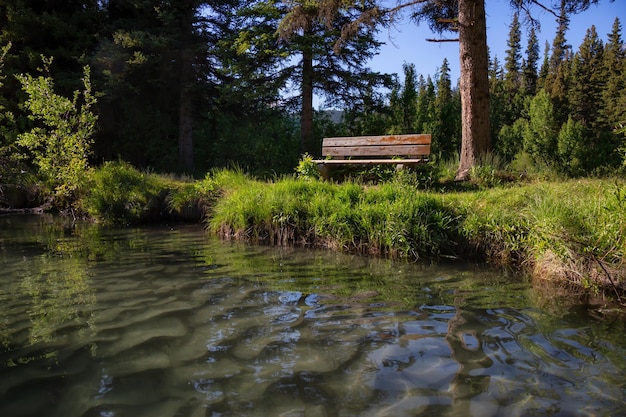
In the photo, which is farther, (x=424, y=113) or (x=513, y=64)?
(x=513, y=64)

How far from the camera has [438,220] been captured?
636 cm

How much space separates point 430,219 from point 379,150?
11.2ft

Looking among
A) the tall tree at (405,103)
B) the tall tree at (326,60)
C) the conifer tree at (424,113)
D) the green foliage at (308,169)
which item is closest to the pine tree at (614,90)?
the conifer tree at (424,113)

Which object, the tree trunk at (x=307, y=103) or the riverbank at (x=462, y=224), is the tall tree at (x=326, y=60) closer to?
the tree trunk at (x=307, y=103)

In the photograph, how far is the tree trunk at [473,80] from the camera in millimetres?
9047

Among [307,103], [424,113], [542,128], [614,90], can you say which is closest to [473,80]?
[307,103]

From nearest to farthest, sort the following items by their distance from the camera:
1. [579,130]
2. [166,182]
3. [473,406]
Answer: [473,406] < [166,182] < [579,130]

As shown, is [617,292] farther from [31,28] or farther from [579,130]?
[579,130]

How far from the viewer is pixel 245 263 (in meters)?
5.91

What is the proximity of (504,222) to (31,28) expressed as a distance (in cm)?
1639

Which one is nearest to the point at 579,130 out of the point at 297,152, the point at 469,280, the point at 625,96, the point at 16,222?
the point at 625,96

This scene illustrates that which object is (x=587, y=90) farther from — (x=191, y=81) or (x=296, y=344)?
(x=296, y=344)

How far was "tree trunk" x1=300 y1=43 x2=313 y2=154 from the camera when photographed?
520 inches

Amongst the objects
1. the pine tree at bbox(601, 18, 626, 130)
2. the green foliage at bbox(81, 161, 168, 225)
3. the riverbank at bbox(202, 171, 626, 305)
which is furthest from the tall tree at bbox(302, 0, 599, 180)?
the pine tree at bbox(601, 18, 626, 130)
